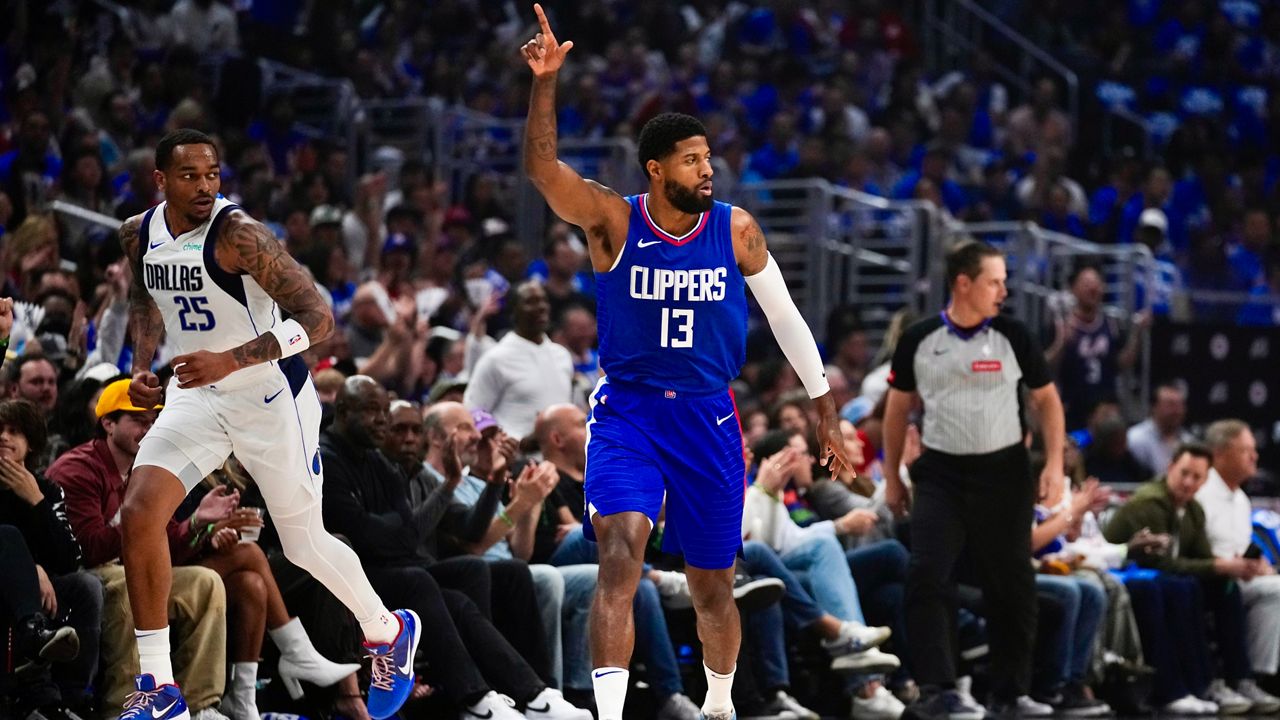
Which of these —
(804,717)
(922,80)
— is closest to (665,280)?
(804,717)

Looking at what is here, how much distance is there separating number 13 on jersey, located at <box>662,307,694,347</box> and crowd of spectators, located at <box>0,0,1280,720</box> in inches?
71.5

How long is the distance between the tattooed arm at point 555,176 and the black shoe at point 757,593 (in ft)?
8.33

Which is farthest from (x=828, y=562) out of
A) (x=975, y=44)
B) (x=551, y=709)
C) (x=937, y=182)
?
(x=975, y=44)

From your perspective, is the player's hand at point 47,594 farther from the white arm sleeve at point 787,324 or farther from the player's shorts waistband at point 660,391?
the white arm sleeve at point 787,324

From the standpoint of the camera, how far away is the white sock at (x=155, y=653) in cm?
636

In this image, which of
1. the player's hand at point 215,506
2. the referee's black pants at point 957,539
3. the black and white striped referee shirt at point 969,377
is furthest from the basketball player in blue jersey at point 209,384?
the black and white striped referee shirt at point 969,377

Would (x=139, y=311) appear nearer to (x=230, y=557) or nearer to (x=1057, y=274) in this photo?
(x=230, y=557)

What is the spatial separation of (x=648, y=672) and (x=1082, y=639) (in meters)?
2.71

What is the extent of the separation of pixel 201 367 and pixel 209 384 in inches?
7.5

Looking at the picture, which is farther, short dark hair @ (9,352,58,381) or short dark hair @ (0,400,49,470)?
short dark hair @ (9,352,58,381)

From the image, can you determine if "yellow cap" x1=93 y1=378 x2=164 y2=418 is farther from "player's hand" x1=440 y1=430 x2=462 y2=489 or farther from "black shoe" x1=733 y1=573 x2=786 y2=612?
"black shoe" x1=733 y1=573 x2=786 y2=612

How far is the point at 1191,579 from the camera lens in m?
10.7

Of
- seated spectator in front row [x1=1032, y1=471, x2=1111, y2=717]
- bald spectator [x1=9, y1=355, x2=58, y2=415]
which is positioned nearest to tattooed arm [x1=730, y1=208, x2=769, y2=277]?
bald spectator [x1=9, y1=355, x2=58, y2=415]

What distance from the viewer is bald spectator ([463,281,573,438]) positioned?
10531 mm
